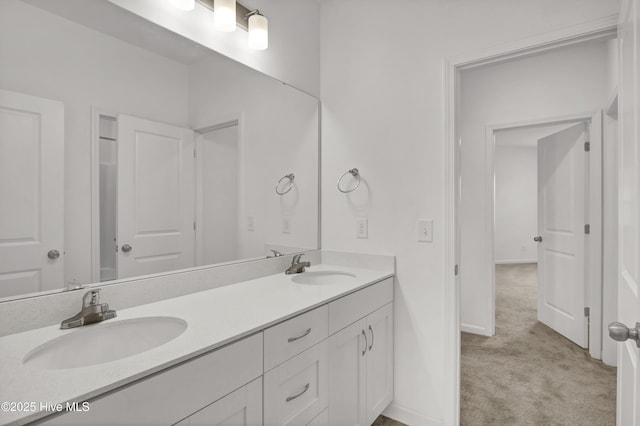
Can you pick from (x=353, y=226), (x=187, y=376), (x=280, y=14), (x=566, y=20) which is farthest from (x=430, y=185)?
(x=187, y=376)

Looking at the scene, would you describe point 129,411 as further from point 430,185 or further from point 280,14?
point 280,14

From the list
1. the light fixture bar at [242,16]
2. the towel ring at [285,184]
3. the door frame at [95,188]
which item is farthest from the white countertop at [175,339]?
the light fixture bar at [242,16]

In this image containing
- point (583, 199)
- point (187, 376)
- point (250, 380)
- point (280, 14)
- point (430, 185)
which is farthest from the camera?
point (583, 199)

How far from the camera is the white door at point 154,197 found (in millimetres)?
1330

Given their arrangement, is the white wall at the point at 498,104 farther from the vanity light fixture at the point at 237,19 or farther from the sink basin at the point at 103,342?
the sink basin at the point at 103,342

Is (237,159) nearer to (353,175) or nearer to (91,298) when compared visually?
(353,175)

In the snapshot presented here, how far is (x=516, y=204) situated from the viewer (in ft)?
23.3

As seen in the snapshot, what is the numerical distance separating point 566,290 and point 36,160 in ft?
12.6

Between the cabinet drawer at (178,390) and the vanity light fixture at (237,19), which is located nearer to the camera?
the cabinet drawer at (178,390)

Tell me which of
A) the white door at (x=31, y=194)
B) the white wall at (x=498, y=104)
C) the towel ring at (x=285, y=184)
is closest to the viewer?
the white door at (x=31, y=194)

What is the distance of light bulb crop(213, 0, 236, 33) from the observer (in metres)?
1.55

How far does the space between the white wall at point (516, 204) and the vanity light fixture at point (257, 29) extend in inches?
258

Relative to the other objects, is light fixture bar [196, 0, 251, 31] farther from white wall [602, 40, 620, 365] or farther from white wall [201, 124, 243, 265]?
white wall [602, 40, 620, 365]

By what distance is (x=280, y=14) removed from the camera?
2002 millimetres
